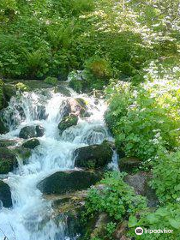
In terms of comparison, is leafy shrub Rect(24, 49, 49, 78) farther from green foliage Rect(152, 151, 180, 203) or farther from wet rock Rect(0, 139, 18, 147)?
green foliage Rect(152, 151, 180, 203)

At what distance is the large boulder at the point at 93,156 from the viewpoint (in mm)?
7707

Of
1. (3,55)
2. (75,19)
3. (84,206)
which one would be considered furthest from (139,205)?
(75,19)

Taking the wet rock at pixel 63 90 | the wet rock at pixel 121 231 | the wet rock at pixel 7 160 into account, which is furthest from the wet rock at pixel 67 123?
the wet rock at pixel 121 231

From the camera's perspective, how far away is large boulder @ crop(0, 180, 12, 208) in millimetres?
6617

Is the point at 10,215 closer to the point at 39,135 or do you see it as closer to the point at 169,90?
the point at 39,135

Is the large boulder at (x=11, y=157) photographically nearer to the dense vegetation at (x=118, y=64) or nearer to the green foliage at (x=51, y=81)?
the dense vegetation at (x=118, y=64)

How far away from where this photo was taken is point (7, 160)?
25.1ft

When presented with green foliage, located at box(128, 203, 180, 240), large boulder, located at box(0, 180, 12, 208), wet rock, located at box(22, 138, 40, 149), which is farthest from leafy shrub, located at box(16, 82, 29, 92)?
green foliage, located at box(128, 203, 180, 240)

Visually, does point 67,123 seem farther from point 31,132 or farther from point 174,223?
point 174,223

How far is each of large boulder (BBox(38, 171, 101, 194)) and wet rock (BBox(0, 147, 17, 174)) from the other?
0.91 metres

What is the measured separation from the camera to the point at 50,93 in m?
10.7

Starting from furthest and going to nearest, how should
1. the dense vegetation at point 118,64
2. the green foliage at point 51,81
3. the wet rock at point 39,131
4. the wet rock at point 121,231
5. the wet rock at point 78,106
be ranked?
the green foliage at point 51,81 < the wet rock at point 78,106 < the wet rock at point 39,131 < the dense vegetation at point 118,64 < the wet rock at point 121,231

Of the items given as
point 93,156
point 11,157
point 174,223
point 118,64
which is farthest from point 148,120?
point 118,64

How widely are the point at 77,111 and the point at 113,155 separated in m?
2.21
